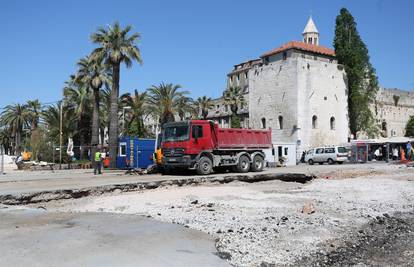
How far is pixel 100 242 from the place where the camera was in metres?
8.24

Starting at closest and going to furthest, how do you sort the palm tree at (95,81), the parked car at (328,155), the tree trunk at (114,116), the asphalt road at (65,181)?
1. the asphalt road at (65,181)
2. the tree trunk at (114,116)
3. the palm tree at (95,81)
4. the parked car at (328,155)

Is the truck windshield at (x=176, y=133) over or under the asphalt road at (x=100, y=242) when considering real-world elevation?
over

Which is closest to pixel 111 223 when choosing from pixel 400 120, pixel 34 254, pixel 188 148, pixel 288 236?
pixel 34 254

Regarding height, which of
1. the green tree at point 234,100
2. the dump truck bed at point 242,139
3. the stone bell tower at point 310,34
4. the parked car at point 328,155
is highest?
the stone bell tower at point 310,34

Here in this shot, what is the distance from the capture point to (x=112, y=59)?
36.5 m

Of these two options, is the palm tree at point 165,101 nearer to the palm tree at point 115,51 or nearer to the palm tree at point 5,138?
the palm tree at point 115,51

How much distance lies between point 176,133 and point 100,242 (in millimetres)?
15360

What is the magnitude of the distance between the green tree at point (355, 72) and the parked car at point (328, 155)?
18.6 meters

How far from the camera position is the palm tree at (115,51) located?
36719 millimetres

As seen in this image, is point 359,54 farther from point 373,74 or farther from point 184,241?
point 184,241

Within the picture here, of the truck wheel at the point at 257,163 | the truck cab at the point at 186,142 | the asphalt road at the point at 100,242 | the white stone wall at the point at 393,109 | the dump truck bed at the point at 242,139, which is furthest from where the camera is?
the white stone wall at the point at 393,109

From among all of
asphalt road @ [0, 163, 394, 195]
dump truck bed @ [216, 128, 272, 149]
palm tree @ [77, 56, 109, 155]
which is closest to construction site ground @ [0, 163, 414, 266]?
asphalt road @ [0, 163, 394, 195]

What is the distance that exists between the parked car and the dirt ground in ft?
79.1

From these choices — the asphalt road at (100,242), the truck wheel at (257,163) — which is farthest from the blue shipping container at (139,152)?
the asphalt road at (100,242)
